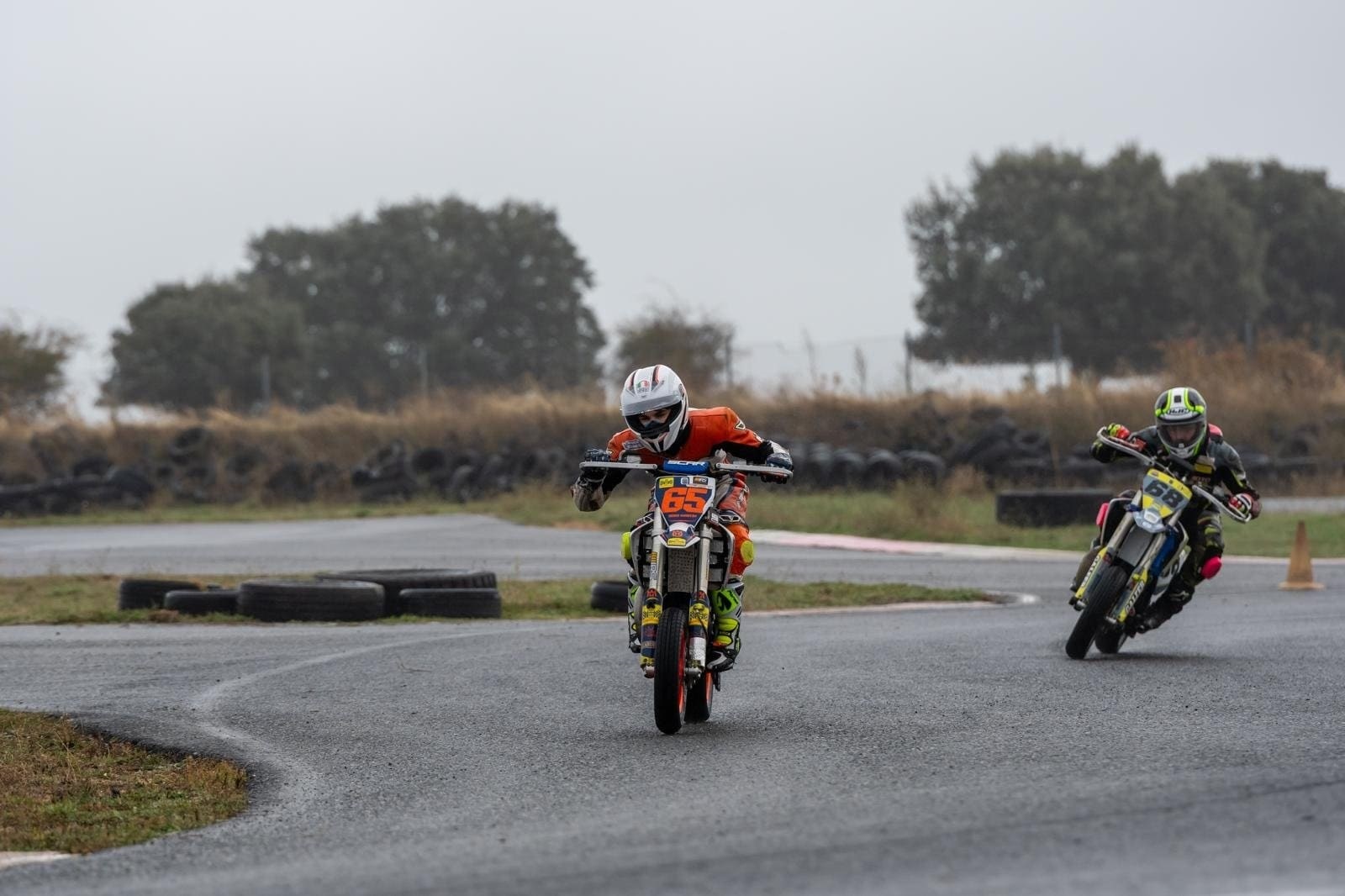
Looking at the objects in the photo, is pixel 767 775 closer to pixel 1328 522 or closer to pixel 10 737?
Answer: pixel 10 737

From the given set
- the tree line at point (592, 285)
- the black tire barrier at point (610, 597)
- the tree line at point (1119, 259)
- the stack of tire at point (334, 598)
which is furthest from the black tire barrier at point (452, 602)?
the tree line at point (1119, 259)

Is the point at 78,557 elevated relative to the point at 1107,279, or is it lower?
lower

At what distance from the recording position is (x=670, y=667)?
26.9ft

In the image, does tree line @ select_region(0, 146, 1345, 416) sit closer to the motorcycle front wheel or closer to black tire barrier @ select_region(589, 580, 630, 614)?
black tire barrier @ select_region(589, 580, 630, 614)

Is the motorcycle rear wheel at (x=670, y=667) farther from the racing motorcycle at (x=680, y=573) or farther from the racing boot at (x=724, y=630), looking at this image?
the racing boot at (x=724, y=630)

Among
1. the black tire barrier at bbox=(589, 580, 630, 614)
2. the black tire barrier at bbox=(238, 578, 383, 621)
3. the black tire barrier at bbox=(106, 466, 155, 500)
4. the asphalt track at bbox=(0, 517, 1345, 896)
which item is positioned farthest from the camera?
the black tire barrier at bbox=(106, 466, 155, 500)

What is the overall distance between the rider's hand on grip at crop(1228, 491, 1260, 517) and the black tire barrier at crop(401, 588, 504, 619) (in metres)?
5.92

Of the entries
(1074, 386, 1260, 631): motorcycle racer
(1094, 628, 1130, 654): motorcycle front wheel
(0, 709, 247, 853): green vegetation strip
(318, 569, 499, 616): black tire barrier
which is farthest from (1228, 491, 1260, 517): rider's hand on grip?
(0, 709, 247, 853): green vegetation strip

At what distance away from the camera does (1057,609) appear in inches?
580

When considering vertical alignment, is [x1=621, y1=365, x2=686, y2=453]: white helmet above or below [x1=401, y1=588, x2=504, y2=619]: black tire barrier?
above

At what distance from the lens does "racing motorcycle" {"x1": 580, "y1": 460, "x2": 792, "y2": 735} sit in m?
8.27

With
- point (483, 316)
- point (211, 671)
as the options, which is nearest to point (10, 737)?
point (211, 671)

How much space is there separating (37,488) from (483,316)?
35689 mm

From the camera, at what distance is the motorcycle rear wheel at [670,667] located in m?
8.21
